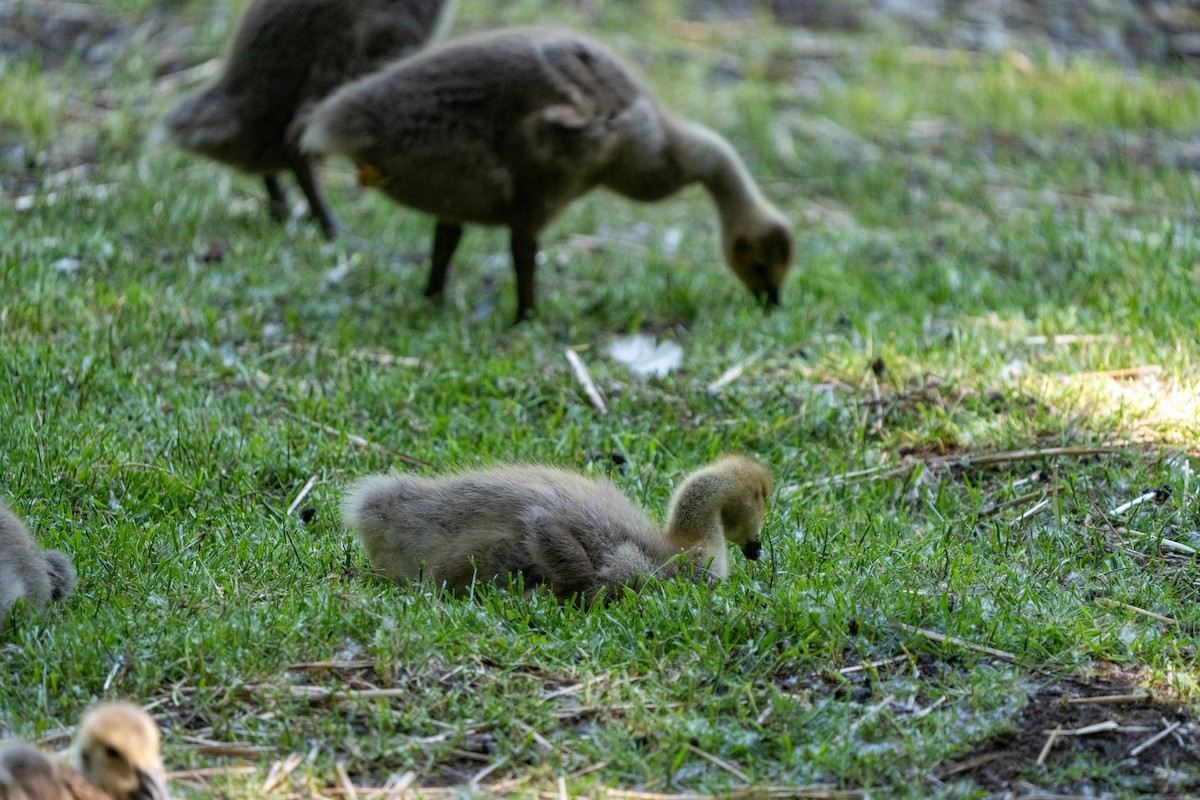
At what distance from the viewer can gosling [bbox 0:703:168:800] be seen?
114 inches

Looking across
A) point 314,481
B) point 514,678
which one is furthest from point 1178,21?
point 514,678

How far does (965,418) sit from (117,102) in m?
7.10

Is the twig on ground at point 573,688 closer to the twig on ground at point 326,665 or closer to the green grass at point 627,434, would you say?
the green grass at point 627,434

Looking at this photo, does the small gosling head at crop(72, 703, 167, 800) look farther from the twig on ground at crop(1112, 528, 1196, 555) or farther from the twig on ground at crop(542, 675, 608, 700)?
the twig on ground at crop(1112, 528, 1196, 555)

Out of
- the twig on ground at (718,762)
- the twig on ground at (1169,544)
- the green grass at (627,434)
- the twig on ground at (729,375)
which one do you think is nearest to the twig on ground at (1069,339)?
the green grass at (627,434)

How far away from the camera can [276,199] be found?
29.8ft

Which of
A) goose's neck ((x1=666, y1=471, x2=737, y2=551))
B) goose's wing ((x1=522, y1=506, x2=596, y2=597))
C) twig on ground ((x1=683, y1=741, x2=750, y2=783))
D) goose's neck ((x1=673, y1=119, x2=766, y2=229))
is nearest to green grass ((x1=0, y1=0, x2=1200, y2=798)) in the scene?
twig on ground ((x1=683, y1=741, x2=750, y2=783))

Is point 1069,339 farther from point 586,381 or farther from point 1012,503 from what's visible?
point 586,381

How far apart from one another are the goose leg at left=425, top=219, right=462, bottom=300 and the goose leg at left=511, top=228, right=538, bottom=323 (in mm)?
450

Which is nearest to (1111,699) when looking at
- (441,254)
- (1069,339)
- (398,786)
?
(398,786)

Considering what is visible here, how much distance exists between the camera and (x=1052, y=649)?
405 centimetres

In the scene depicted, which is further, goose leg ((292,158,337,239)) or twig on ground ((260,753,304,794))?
goose leg ((292,158,337,239))

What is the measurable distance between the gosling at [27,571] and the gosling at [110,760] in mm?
1021

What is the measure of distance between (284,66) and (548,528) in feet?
16.2
